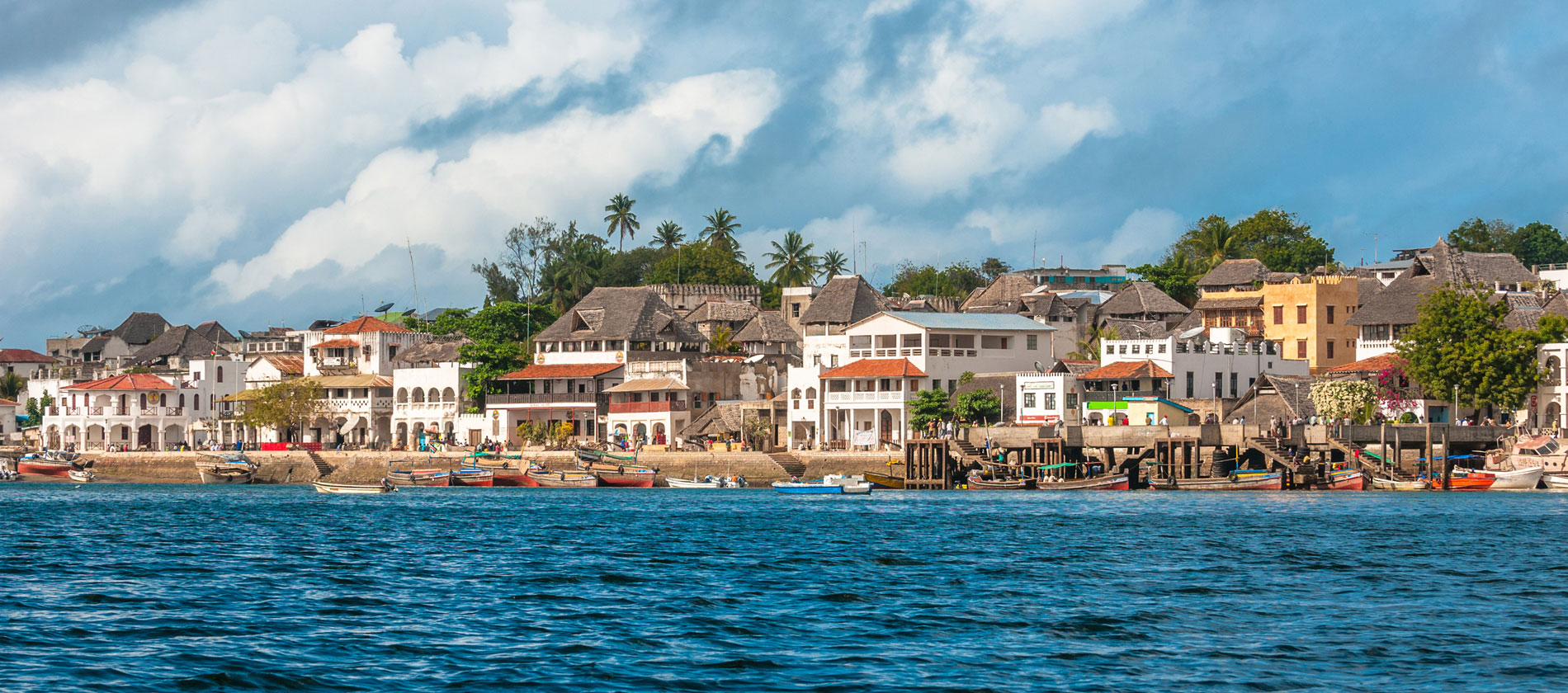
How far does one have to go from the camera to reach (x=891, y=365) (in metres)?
99.6

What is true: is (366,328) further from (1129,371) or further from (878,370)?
(1129,371)

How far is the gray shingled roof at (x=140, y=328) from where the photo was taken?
165 meters

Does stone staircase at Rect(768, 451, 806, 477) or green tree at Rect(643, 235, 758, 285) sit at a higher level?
green tree at Rect(643, 235, 758, 285)

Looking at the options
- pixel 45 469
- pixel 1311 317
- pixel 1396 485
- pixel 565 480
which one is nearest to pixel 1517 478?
pixel 1396 485

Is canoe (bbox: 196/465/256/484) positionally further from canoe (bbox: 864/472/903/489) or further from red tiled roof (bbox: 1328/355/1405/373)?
red tiled roof (bbox: 1328/355/1405/373)

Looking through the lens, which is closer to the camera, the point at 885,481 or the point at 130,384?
the point at 885,481

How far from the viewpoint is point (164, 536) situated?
51.9 metres

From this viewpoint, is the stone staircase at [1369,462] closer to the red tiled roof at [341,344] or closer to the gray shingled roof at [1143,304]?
the gray shingled roof at [1143,304]

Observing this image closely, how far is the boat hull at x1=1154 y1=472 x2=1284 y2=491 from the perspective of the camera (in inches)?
3068

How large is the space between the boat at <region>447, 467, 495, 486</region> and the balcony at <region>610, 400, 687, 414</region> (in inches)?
507

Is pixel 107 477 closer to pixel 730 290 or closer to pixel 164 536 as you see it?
pixel 730 290

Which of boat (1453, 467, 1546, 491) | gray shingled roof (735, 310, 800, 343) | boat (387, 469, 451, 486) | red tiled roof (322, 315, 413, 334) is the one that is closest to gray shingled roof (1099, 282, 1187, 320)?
gray shingled roof (735, 310, 800, 343)

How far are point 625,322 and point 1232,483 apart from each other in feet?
166

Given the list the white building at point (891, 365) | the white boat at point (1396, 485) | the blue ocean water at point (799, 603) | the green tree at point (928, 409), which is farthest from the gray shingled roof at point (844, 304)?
the blue ocean water at point (799, 603)
